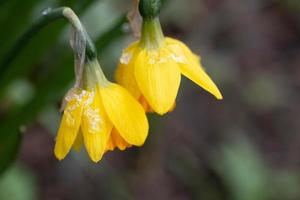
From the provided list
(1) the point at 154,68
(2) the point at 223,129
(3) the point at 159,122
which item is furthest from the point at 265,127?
(1) the point at 154,68

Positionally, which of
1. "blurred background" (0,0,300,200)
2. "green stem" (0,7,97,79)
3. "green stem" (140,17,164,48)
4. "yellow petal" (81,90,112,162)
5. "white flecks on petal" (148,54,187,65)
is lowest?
"blurred background" (0,0,300,200)

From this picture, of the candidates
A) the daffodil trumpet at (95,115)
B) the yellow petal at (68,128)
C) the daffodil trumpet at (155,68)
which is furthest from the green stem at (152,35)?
the yellow petal at (68,128)

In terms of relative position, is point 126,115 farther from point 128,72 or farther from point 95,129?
point 128,72

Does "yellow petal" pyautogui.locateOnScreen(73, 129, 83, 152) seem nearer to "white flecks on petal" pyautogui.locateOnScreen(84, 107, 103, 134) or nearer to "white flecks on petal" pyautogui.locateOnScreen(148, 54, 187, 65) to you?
"white flecks on petal" pyautogui.locateOnScreen(84, 107, 103, 134)

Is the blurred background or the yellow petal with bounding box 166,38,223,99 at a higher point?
the yellow petal with bounding box 166,38,223,99

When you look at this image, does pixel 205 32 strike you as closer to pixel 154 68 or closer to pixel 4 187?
pixel 4 187

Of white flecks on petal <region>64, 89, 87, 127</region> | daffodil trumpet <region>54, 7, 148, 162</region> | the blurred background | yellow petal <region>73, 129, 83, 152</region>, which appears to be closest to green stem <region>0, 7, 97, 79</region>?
daffodil trumpet <region>54, 7, 148, 162</region>

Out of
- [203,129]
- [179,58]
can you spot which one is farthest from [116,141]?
[203,129]
